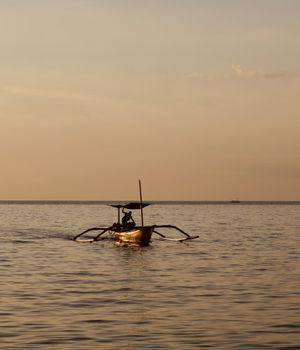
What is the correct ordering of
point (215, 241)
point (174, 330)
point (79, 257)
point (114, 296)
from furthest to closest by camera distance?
point (215, 241) → point (79, 257) → point (114, 296) → point (174, 330)

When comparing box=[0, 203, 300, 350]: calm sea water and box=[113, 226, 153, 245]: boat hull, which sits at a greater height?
box=[113, 226, 153, 245]: boat hull

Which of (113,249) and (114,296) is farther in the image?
(113,249)

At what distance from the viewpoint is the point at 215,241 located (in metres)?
66.0

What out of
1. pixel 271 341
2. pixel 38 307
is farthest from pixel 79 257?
pixel 271 341

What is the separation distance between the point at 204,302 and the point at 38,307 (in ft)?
19.1

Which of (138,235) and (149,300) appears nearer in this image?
(149,300)

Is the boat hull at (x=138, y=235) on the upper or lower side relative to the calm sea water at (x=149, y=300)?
upper

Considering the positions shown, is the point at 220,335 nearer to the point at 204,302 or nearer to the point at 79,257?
the point at 204,302

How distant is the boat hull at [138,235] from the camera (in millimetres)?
53216

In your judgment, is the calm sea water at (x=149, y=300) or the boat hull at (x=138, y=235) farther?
the boat hull at (x=138, y=235)

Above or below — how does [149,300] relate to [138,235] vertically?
below

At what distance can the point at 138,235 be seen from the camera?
5344cm

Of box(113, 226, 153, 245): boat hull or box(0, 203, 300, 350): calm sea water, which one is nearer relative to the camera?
box(0, 203, 300, 350): calm sea water

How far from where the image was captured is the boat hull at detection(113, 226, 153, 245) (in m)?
53.2
